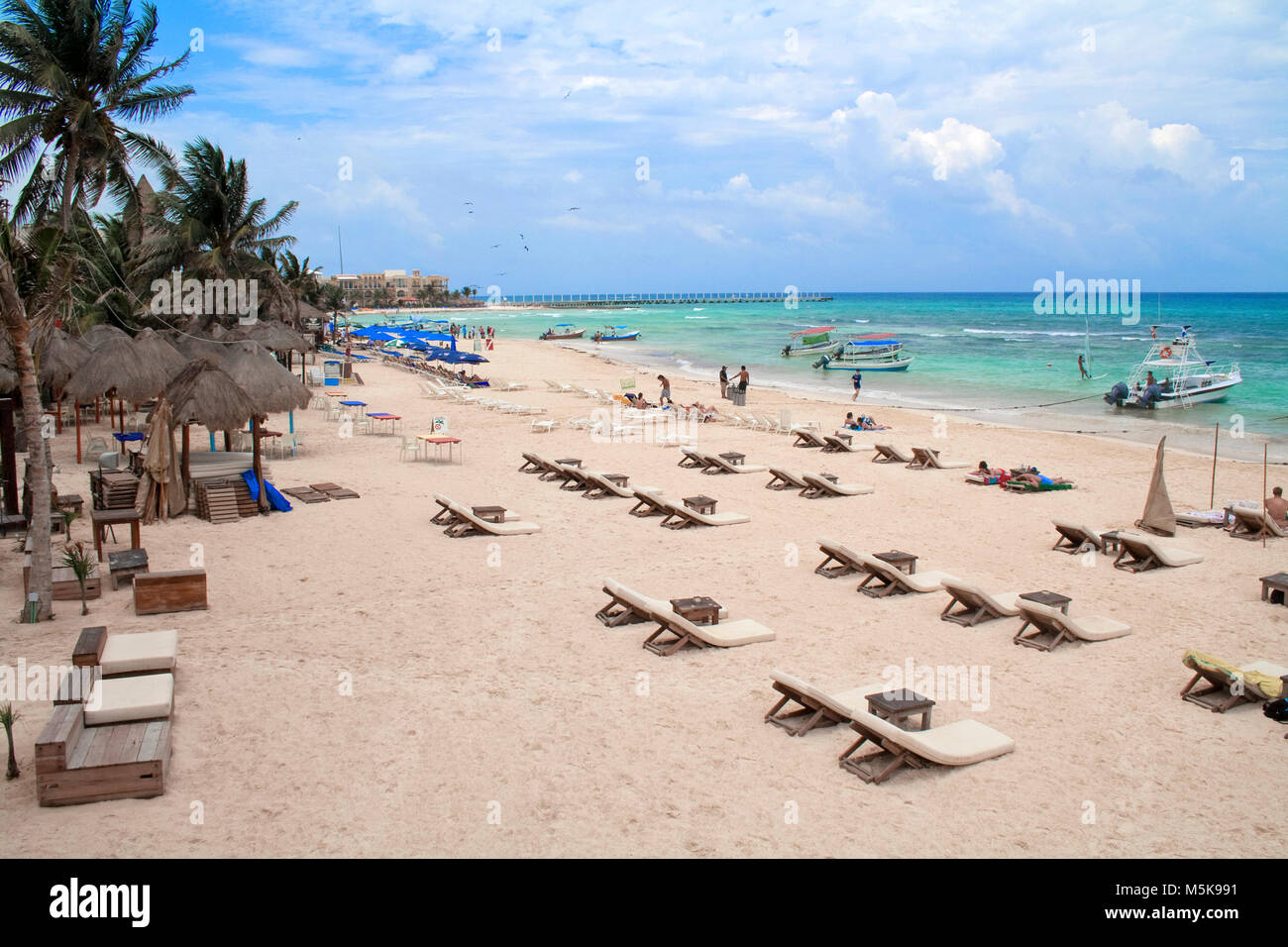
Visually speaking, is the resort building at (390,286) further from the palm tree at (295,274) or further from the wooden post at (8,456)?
the wooden post at (8,456)

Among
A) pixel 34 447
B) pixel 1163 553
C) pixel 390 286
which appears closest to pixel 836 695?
pixel 1163 553

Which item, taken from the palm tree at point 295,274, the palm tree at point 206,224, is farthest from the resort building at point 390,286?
the palm tree at point 206,224

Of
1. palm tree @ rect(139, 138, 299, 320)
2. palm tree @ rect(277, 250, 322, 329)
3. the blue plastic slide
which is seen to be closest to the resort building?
palm tree @ rect(277, 250, 322, 329)

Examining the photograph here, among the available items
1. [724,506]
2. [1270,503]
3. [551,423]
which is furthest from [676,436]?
[1270,503]

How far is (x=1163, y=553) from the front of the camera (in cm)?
983

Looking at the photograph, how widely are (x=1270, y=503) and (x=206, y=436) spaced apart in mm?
19537

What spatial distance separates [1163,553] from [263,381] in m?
12.5

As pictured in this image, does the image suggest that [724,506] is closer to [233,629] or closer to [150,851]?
[233,629]

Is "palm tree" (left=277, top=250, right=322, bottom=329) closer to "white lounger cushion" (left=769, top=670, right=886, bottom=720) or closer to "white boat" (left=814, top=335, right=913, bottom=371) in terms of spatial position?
"white boat" (left=814, top=335, right=913, bottom=371)

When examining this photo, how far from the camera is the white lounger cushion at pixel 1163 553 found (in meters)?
9.75

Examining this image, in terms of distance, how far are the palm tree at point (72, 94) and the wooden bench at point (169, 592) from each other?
12298 millimetres

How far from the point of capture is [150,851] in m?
4.38

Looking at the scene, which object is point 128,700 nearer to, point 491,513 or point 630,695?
point 630,695
